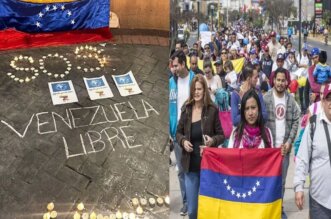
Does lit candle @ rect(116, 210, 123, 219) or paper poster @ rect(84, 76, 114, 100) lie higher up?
paper poster @ rect(84, 76, 114, 100)

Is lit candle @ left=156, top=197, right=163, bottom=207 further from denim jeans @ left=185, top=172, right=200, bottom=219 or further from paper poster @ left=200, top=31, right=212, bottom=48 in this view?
paper poster @ left=200, top=31, right=212, bottom=48

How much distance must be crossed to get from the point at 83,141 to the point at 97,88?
0.37 metres

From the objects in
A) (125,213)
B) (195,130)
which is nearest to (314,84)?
(195,130)

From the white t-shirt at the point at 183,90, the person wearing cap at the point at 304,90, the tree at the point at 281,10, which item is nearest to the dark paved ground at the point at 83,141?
the white t-shirt at the point at 183,90

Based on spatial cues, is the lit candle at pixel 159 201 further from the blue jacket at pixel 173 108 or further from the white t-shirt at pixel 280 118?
the white t-shirt at pixel 280 118

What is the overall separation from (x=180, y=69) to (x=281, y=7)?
139 feet

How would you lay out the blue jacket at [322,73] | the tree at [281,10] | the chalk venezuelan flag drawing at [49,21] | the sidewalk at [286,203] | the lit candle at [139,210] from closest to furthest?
the chalk venezuelan flag drawing at [49,21] → the lit candle at [139,210] → the sidewalk at [286,203] → the blue jacket at [322,73] → the tree at [281,10]

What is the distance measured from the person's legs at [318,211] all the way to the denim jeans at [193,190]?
802mm

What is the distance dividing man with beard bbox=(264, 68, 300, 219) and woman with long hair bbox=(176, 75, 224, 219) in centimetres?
61

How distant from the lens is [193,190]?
3.72 metres

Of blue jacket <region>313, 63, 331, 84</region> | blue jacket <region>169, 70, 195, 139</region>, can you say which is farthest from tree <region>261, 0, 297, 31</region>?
blue jacket <region>169, 70, 195, 139</region>

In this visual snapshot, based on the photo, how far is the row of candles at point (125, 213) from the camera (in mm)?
3502

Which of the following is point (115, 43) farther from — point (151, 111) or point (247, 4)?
point (247, 4)

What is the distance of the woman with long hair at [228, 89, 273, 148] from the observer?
11.4ft
